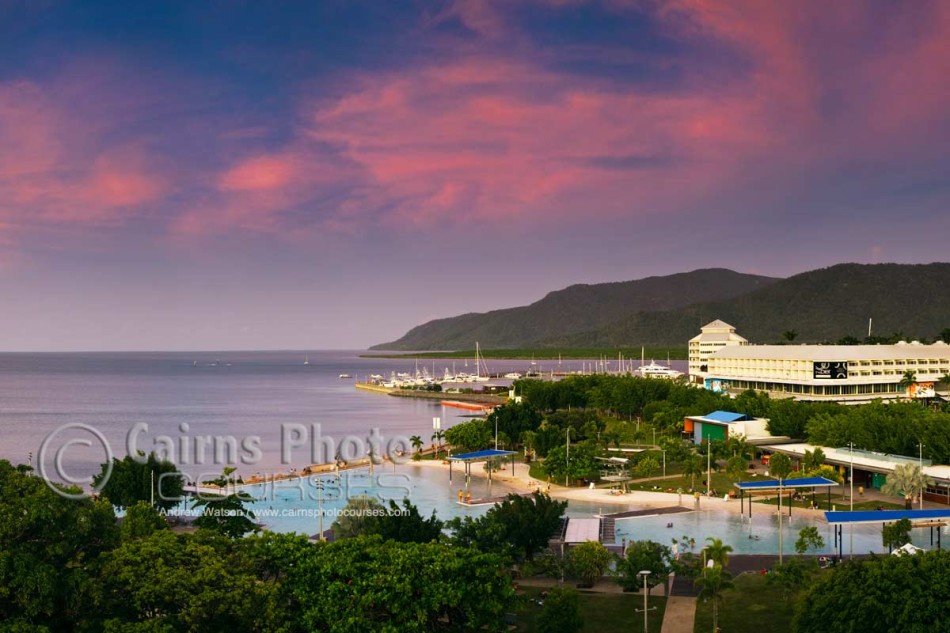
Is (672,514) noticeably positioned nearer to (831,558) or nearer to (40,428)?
(831,558)

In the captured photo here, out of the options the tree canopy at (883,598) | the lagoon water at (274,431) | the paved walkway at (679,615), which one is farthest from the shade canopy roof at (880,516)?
the tree canopy at (883,598)

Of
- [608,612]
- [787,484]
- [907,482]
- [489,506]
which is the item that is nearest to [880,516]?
[907,482]

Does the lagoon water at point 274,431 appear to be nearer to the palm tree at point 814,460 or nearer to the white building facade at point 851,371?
the palm tree at point 814,460

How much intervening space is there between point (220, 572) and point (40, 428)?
319 ft

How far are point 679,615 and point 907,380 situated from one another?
73.0 meters

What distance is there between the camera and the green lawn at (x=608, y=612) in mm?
27266

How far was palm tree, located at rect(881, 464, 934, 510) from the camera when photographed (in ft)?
143

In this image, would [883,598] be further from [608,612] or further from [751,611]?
[608,612]

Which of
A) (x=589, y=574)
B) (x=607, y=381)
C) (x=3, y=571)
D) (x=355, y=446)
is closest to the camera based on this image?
(x=3, y=571)

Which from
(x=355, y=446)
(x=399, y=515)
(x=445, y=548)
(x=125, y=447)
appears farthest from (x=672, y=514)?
(x=125, y=447)

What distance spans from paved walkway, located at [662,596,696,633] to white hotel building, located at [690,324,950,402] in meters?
64.0

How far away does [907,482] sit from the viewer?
43625 millimetres

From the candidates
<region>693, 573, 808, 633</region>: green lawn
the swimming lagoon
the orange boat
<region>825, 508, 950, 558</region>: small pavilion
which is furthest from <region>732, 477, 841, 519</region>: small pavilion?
the orange boat

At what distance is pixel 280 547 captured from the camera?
24.7 meters
